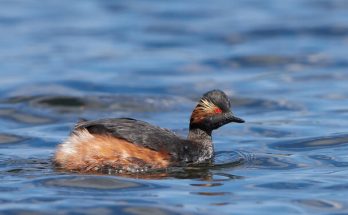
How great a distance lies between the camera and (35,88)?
17.0 m

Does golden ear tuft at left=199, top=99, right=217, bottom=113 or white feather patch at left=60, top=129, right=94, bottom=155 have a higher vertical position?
golden ear tuft at left=199, top=99, right=217, bottom=113

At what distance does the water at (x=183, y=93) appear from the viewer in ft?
31.9

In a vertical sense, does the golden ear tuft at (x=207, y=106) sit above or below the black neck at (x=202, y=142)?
above

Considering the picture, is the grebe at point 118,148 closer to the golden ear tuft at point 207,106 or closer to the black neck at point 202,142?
the black neck at point 202,142

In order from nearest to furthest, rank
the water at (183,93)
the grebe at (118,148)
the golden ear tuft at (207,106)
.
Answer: the water at (183,93), the grebe at (118,148), the golden ear tuft at (207,106)

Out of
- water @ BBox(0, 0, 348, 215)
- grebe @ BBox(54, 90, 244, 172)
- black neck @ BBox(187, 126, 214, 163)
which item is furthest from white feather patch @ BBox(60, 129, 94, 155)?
black neck @ BBox(187, 126, 214, 163)

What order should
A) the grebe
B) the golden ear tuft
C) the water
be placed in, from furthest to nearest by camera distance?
the golden ear tuft < the grebe < the water

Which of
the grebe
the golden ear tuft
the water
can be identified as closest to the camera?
the water

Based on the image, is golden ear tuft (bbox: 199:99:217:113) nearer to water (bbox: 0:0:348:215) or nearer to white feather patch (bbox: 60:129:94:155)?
water (bbox: 0:0:348:215)

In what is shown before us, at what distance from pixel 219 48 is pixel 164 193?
12.6 meters

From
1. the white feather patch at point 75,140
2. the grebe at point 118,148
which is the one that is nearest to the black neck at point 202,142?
the grebe at point 118,148

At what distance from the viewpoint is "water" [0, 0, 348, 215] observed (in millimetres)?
9734

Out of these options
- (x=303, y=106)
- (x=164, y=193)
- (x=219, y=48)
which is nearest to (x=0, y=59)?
(x=219, y=48)

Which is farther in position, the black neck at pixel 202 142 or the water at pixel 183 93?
the black neck at pixel 202 142
